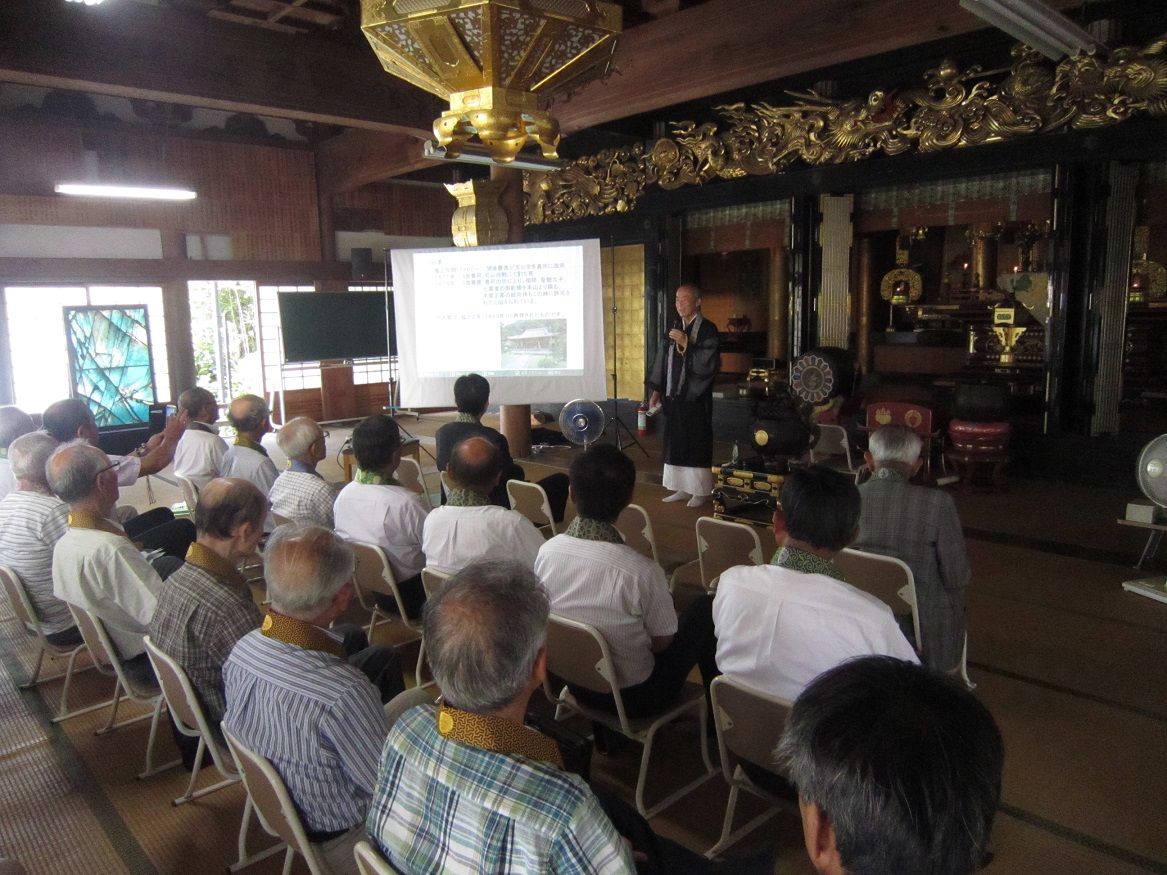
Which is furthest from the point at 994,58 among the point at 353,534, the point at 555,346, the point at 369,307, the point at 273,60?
the point at 369,307

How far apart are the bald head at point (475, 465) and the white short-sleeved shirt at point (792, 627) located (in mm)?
1046

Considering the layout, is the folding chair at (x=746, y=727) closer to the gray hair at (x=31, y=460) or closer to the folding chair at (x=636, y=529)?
the folding chair at (x=636, y=529)

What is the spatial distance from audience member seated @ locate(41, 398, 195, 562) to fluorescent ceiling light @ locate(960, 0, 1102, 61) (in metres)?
3.99

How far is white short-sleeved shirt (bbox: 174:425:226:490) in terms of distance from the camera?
4125 millimetres

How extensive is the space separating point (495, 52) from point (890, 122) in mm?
4942

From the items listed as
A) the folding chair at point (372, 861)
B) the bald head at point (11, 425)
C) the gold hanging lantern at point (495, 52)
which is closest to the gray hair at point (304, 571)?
the folding chair at point (372, 861)

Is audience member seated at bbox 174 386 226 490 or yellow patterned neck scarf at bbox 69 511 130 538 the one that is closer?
yellow patterned neck scarf at bbox 69 511 130 538

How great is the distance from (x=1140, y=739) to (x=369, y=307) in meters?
8.18

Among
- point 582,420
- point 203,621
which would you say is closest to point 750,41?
point 582,420

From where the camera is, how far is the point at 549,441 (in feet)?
26.4

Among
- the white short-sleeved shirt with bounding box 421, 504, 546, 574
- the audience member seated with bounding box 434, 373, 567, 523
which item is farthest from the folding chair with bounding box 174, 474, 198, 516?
the white short-sleeved shirt with bounding box 421, 504, 546, 574

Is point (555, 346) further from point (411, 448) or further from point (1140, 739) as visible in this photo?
point (1140, 739)

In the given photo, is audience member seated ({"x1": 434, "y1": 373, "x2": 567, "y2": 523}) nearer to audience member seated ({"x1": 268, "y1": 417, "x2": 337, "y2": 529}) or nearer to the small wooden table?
audience member seated ({"x1": 268, "y1": 417, "x2": 337, "y2": 529})

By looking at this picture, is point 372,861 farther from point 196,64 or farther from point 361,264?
point 361,264
